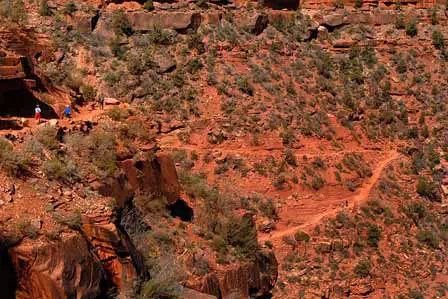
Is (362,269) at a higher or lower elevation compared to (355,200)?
lower

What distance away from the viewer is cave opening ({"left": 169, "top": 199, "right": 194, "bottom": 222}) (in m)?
22.0

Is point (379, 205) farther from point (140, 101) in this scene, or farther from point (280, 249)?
point (140, 101)

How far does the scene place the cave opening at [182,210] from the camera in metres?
22.0

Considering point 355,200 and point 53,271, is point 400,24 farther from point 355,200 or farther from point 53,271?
point 53,271

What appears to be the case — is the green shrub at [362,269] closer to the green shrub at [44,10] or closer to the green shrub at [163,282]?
the green shrub at [163,282]

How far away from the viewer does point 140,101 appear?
3978 centimetres

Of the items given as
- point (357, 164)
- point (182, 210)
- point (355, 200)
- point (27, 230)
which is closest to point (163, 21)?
point (357, 164)

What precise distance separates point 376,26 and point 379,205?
15123 millimetres

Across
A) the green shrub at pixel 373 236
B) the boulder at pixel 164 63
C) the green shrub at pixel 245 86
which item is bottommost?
the green shrub at pixel 373 236

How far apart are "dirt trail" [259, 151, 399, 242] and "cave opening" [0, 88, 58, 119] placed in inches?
571

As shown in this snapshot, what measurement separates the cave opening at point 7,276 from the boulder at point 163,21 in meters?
32.2

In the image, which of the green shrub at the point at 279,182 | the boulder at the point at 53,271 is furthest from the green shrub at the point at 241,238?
the green shrub at the point at 279,182

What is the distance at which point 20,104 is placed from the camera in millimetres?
20938

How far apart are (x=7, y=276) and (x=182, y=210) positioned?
10805 millimetres
